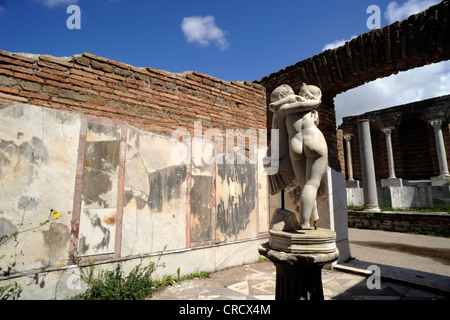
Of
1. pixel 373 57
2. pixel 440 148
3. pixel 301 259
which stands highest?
pixel 440 148

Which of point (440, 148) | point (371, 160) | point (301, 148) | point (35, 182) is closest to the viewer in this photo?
point (301, 148)

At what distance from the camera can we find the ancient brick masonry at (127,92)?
10.5 feet

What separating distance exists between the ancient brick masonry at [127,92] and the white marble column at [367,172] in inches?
315

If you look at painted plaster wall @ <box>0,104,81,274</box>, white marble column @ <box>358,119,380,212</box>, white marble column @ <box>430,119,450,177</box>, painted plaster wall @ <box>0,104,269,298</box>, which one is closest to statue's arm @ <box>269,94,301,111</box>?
painted plaster wall @ <box>0,104,269,298</box>

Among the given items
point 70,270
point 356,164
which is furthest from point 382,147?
point 70,270

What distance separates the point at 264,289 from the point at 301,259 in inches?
71.4

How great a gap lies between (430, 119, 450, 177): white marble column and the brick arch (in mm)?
14781

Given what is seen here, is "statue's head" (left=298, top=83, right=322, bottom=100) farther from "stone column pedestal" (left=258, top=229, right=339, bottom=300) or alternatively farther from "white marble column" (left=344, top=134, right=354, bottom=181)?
"white marble column" (left=344, top=134, right=354, bottom=181)

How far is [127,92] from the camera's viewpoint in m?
3.96

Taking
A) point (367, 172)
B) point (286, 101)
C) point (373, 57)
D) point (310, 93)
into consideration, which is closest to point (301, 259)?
point (286, 101)

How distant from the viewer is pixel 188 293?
3.44 meters

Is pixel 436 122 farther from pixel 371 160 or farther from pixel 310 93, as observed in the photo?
pixel 310 93

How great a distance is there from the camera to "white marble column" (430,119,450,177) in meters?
14.9

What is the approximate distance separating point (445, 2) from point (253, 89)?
342 centimetres
